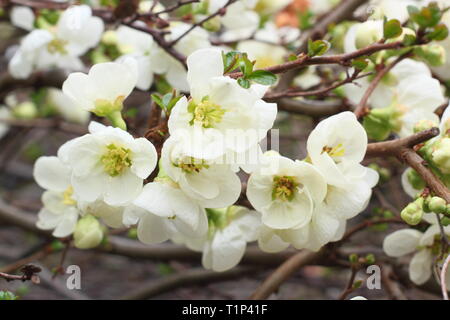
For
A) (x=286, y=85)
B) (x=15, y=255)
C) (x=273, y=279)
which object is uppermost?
(x=286, y=85)

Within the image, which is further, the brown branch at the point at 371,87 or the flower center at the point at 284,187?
the brown branch at the point at 371,87

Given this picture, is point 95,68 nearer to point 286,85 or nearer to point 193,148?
point 193,148

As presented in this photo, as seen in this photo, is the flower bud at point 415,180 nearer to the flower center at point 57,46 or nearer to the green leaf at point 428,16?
the green leaf at point 428,16

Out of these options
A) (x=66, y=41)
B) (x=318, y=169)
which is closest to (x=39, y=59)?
(x=66, y=41)

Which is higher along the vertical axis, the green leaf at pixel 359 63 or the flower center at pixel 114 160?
the green leaf at pixel 359 63

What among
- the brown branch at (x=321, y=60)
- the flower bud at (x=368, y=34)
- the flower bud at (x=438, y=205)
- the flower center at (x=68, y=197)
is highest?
the brown branch at (x=321, y=60)

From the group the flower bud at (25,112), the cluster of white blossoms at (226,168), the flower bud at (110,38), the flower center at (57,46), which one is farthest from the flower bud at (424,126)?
the flower bud at (25,112)

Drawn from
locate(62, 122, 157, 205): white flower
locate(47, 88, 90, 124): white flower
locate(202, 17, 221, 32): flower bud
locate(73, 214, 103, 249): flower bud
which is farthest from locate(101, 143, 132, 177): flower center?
locate(47, 88, 90, 124): white flower
